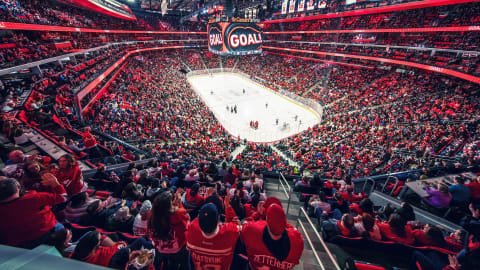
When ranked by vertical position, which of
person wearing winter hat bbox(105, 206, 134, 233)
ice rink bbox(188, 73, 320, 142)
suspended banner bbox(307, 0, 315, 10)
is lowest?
ice rink bbox(188, 73, 320, 142)

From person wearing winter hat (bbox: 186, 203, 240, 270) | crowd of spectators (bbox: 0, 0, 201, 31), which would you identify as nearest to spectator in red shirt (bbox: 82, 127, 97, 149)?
person wearing winter hat (bbox: 186, 203, 240, 270)

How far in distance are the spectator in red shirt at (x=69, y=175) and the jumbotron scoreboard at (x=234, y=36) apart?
21794 millimetres

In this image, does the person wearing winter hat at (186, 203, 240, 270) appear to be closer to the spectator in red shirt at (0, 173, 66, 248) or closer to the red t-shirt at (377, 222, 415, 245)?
the spectator in red shirt at (0, 173, 66, 248)

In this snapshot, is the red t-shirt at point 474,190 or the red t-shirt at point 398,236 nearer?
the red t-shirt at point 398,236

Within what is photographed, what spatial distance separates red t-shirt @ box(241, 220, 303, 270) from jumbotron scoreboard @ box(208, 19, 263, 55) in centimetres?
2345

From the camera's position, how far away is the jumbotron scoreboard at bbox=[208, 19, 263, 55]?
74.7ft

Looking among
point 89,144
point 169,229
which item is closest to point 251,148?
point 89,144

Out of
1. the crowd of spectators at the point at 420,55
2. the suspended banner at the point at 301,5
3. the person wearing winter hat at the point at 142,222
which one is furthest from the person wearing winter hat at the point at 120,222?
the suspended banner at the point at 301,5

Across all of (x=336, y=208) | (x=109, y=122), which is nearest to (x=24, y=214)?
(x=336, y=208)

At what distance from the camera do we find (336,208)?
15.7 ft

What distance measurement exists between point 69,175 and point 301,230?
496cm

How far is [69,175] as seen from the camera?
3.94 m

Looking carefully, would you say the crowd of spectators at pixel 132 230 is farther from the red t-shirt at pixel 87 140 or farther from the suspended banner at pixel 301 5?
the suspended banner at pixel 301 5

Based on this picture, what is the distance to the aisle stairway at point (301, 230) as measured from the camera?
3.36 metres
